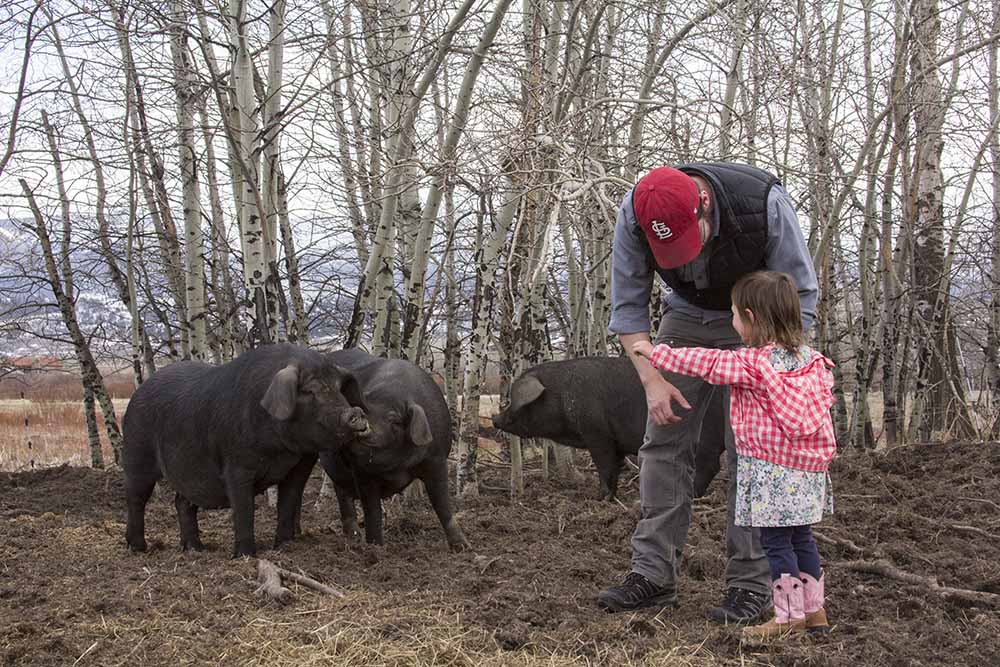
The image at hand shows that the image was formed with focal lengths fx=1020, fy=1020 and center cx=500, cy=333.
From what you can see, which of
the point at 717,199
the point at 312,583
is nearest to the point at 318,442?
the point at 312,583

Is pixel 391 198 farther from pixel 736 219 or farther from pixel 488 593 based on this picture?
pixel 736 219

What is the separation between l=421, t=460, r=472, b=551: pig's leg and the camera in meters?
6.43

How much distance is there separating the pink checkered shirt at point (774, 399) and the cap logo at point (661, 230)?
0.43m

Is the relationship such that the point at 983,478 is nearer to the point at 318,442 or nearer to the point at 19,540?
the point at 318,442

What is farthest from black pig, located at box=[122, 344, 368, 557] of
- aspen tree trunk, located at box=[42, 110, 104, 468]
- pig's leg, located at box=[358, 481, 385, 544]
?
aspen tree trunk, located at box=[42, 110, 104, 468]

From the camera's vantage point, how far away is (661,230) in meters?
3.96

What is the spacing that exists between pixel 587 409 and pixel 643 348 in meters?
5.10

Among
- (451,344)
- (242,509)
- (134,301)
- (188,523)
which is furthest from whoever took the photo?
(451,344)

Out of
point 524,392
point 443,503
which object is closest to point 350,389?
point 443,503

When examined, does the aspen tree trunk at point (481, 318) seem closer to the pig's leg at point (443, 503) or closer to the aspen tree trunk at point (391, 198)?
the aspen tree trunk at point (391, 198)

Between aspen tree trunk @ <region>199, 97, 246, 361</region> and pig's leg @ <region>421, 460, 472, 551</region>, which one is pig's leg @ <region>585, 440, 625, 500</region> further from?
aspen tree trunk @ <region>199, 97, 246, 361</region>

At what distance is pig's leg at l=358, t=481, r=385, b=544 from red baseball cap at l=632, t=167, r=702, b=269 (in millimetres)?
3217

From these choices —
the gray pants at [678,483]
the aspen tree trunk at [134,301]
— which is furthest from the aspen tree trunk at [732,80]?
the aspen tree trunk at [134,301]

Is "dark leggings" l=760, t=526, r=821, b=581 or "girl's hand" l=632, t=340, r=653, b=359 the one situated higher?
"girl's hand" l=632, t=340, r=653, b=359
